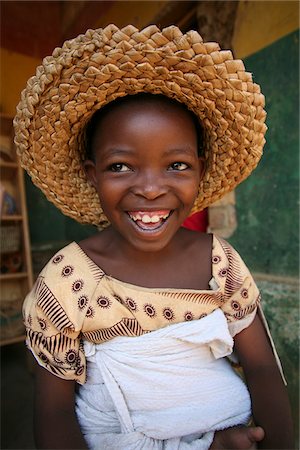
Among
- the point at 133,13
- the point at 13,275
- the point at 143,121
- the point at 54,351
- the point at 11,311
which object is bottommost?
the point at 11,311

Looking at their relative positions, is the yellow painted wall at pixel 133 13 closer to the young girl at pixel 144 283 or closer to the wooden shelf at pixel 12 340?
the young girl at pixel 144 283

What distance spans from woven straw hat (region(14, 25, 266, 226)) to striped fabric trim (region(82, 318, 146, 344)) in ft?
1.33

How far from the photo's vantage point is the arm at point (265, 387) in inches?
33.5

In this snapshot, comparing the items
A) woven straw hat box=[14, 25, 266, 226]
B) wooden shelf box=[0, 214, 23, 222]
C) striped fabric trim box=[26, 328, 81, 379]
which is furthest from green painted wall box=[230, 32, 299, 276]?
wooden shelf box=[0, 214, 23, 222]

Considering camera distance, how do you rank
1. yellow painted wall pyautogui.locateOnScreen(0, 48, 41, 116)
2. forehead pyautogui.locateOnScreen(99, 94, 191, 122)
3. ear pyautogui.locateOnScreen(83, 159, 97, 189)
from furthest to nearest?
1. yellow painted wall pyautogui.locateOnScreen(0, 48, 41, 116)
2. ear pyautogui.locateOnScreen(83, 159, 97, 189)
3. forehead pyautogui.locateOnScreen(99, 94, 191, 122)

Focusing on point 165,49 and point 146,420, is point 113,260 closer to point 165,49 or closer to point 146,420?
point 146,420

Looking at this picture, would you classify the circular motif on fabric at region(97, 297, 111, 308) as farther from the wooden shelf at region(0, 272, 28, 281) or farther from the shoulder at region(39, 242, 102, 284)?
the wooden shelf at region(0, 272, 28, 281)

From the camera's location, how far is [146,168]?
2.52 ft

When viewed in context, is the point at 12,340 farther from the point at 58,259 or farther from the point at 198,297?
the point at 198,297

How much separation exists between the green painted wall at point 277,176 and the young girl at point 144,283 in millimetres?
684

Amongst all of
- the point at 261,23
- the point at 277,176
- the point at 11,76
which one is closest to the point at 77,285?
the point at 277,176

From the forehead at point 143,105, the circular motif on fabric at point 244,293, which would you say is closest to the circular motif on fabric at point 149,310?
Answer: the circular motif on fabric at point 244,293

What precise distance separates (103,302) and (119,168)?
32 cm

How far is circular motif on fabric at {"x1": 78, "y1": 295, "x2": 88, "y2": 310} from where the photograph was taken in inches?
31.9
